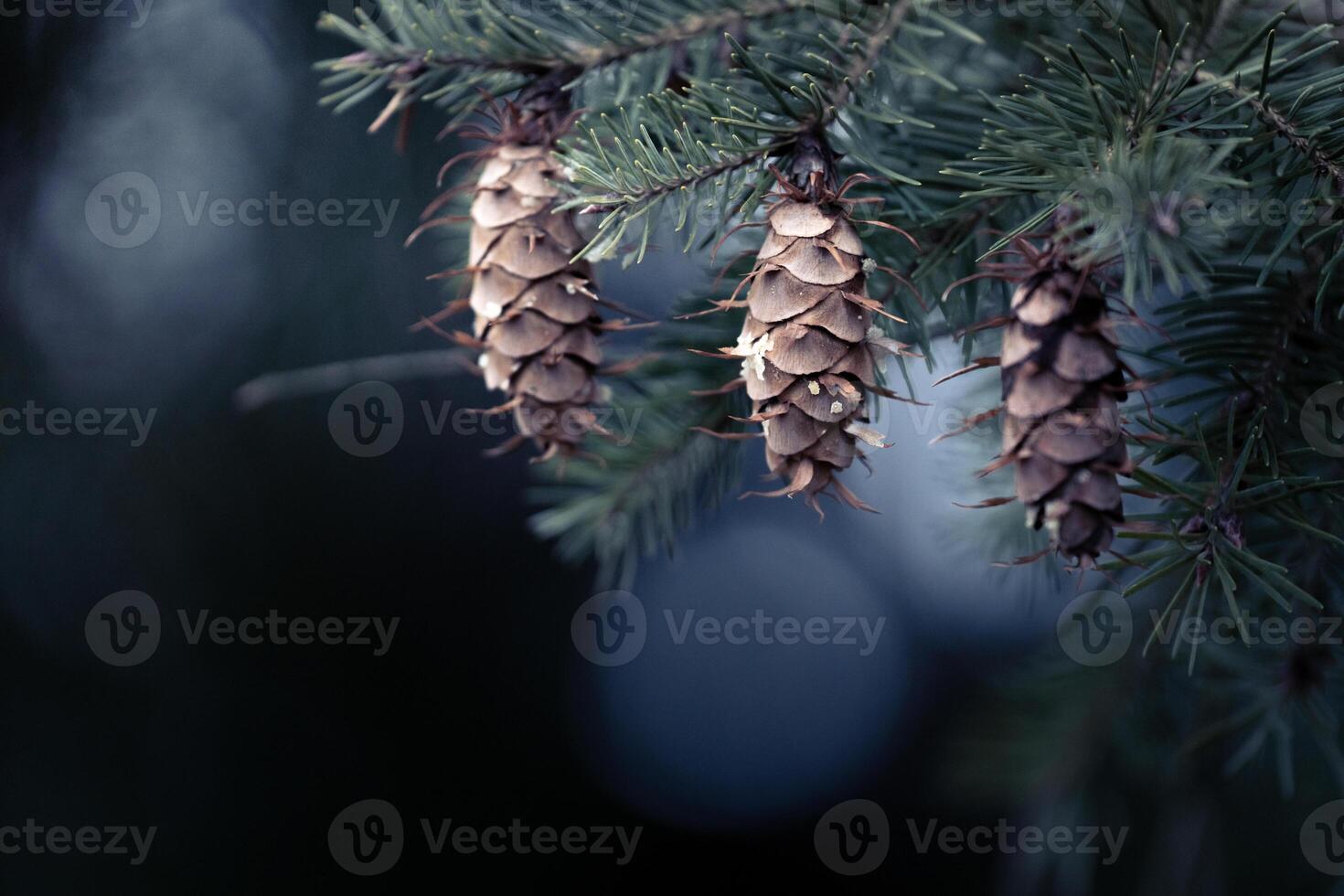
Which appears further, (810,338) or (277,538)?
(277,538)

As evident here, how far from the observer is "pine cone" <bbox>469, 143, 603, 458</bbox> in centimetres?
41

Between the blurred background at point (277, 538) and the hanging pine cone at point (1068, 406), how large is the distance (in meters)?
0.38

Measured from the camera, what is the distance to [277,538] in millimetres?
1078

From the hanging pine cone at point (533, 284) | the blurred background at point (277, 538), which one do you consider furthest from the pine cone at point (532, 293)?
the blurred background at point (277, 538)

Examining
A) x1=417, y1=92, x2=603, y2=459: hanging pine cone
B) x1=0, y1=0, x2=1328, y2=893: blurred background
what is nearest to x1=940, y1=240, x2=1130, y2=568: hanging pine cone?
x1=417, y1=92, x2=603, y2=459: hanging pine cone

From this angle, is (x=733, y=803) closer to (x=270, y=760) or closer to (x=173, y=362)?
(x=270, y=760)

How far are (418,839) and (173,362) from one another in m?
0.68

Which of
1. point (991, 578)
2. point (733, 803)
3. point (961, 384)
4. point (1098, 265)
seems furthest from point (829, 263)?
point (733, 803)

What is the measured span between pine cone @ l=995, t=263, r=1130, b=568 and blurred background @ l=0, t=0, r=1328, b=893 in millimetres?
382

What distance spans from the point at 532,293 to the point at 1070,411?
0.24 meters

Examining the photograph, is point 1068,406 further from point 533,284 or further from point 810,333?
point 533,284

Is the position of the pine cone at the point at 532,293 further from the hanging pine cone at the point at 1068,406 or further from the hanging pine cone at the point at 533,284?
the hanging pine cone at the point at 1068,406

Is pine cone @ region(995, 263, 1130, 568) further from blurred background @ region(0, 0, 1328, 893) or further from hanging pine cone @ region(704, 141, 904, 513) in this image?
blurred background @ region(0, 0, 1328, 893)

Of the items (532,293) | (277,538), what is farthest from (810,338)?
(277,538)
